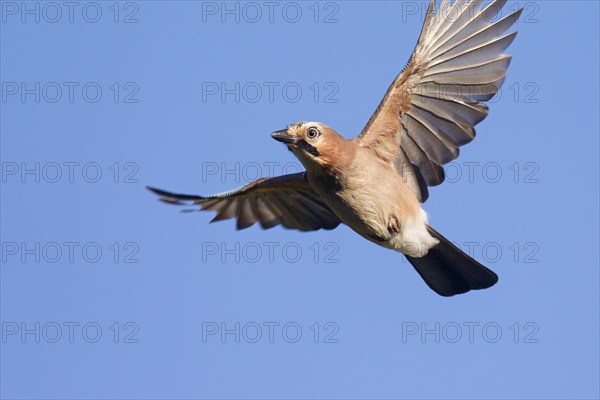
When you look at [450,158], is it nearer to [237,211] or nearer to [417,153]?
[417,153]

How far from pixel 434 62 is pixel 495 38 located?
0.65 meters

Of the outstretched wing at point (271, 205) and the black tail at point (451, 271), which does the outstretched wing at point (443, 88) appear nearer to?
the black tail at point (451, 271)

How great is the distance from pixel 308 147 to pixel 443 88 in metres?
1.57

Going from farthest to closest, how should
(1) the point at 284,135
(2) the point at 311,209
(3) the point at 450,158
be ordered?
(2) the point at 311,209, (3) the point at 450,158, (1) the point at 284,135

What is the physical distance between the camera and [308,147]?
11172 millimetres

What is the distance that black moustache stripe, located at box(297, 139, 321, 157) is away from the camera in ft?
36.6

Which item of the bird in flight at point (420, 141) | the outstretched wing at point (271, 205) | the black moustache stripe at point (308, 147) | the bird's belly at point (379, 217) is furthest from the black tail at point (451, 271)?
the black moustache stripe at point (308, 147)

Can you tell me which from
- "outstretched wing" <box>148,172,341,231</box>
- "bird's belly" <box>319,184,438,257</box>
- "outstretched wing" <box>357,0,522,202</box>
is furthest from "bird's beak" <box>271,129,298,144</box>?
"outstretched wing" <box>148,172,341,231</box>

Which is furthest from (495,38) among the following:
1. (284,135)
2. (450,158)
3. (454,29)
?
(284,135)

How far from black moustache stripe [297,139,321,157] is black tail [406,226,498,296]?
1.80m

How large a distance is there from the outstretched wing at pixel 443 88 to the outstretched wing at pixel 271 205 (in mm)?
1347

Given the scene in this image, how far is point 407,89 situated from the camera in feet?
37.8

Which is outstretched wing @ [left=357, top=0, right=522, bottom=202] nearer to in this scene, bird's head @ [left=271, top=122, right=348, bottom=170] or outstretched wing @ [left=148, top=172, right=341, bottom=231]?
bird's head @ [left=271, top=122, right=348, bottom=170]

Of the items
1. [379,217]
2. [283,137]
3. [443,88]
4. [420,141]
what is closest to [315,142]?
[283,137]
